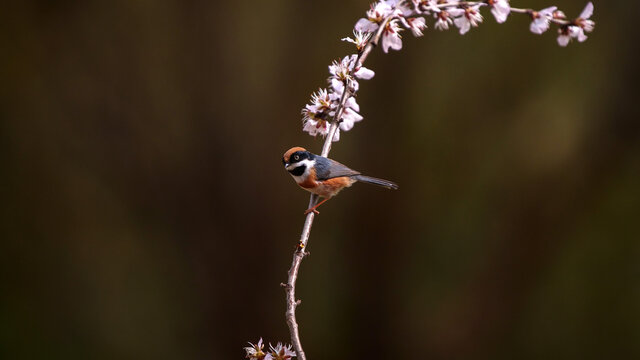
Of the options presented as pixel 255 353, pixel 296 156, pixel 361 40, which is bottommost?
pixel 255 353

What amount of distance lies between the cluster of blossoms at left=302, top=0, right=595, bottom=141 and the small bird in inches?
3.9

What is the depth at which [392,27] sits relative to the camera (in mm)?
751

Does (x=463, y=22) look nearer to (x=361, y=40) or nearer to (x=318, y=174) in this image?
(x=361, y=40)

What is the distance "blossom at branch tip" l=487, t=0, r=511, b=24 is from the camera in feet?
2.38

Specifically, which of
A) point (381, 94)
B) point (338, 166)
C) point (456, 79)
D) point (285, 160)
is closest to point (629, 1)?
point (456, 79)

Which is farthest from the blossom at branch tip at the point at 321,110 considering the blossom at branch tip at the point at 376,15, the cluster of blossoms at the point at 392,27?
the blossom at branch tip at the point at 376,15

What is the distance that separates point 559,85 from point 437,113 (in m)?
0.47

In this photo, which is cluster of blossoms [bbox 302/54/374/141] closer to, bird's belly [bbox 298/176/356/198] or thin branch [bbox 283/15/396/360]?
thin branch [bbox 283/15/396/360]

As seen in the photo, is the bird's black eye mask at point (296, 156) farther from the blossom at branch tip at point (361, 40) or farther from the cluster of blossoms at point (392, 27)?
the blossom at branch tip at point (361, 40)

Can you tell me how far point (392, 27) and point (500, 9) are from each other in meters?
0.14

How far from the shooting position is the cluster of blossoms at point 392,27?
711 mm

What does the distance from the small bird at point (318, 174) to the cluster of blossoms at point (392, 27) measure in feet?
0.32

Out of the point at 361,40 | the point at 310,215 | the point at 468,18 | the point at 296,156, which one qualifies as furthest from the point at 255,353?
the point at 468,18

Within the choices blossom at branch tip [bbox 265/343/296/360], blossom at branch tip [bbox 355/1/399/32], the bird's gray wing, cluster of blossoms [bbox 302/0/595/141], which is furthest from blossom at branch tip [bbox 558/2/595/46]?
blossom at branch tip [bbox 265/343/296/360]
